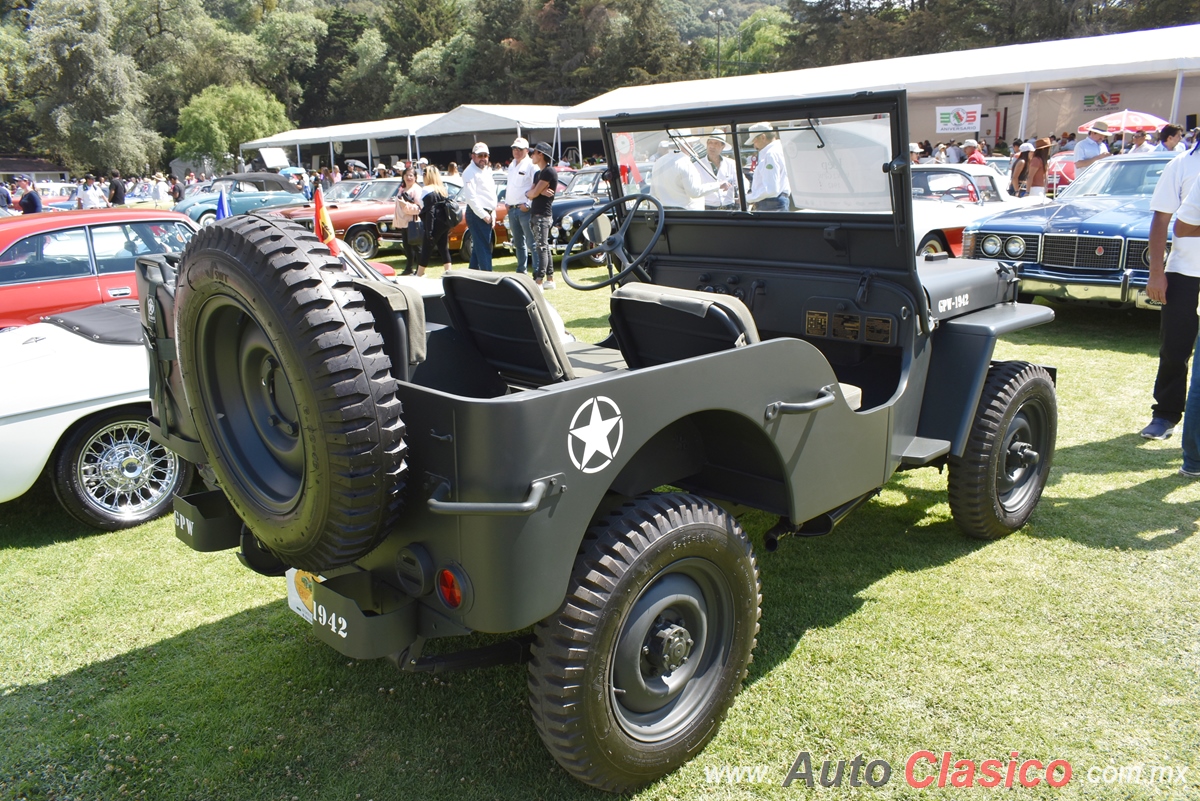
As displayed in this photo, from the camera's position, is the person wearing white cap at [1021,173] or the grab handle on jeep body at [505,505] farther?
the person wearing white cap at [1021,173]

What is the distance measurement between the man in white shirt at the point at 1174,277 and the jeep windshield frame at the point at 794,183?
222 centimetres

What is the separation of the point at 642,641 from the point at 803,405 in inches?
33.9

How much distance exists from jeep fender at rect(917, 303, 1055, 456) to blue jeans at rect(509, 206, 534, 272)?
8454mm

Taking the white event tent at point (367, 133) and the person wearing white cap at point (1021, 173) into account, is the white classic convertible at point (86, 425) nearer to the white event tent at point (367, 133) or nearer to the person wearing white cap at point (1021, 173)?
the person wearing white cap at point (1021, 173)

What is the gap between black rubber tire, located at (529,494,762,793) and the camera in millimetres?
2150

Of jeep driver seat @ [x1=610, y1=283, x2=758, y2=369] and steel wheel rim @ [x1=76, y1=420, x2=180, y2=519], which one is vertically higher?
jeep driver seat @ [x1=610, y1=283, x2=758, y2=369]

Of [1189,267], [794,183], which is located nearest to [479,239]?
[794,183]

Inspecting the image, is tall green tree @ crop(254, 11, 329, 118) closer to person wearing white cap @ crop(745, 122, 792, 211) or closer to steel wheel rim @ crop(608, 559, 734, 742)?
person wearing white cap @ crop(745, 122, 792, 211)

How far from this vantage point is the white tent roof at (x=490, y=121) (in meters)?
27.4

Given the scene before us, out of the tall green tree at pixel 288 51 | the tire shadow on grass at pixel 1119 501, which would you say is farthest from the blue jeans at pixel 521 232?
the tall green tree at pixel 288 51

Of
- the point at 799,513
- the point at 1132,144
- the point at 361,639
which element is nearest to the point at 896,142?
the point at 799,513

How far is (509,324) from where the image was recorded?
2846 millimetres

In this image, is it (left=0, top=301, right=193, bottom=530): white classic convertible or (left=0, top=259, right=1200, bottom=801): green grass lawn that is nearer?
(left=0, top=259, right=1200, bottom=801): green grass lawn

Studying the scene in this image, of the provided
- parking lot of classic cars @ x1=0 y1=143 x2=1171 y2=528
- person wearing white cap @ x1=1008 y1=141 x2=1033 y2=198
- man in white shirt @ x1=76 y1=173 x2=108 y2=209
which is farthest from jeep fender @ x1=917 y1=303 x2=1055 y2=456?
man in white shirt @ x1=76 y1=173 x2=108 y2=209
